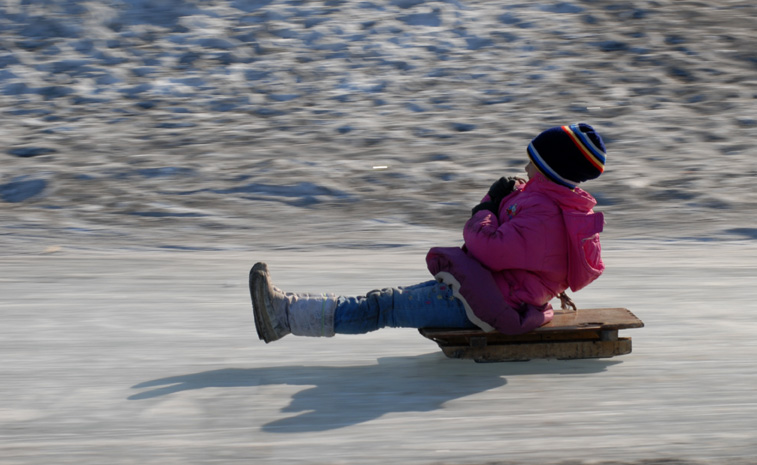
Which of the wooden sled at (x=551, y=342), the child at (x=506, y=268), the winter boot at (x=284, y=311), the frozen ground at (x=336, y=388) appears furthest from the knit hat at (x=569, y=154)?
the winter boot at (x=284, y=311)

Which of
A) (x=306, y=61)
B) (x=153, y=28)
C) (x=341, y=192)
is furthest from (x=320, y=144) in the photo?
(x=153, y=28)

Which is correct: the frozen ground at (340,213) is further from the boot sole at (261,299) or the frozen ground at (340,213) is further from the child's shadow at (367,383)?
the boot sole at (261,299)

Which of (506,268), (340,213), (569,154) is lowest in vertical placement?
(340,213)

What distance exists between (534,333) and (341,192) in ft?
12.3

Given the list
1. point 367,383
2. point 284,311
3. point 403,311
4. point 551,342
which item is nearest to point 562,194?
point 551,342

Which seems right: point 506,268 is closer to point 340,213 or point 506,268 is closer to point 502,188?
point 502,188

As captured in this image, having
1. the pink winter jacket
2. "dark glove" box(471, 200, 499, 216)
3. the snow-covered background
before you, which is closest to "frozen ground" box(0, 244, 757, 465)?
the pink winter jacket

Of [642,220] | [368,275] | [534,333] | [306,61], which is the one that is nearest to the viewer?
[534,333]

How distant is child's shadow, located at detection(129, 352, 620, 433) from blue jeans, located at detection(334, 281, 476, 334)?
17 cm

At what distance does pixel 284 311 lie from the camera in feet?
10.8

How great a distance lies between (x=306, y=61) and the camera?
10.1 meters

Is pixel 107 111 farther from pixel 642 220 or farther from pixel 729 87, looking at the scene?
pixel 729 87

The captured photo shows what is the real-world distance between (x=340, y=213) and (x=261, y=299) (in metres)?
3.37

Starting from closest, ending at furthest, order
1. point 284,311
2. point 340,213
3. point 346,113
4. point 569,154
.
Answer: point 569,154 < point 284,311 < point 340,213 < point 346,113
